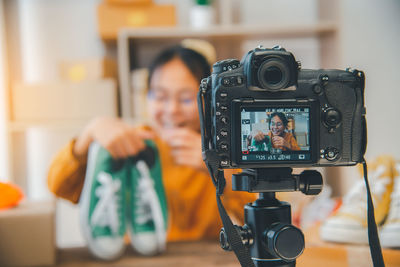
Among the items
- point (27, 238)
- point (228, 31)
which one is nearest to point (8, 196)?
point (27, 238)

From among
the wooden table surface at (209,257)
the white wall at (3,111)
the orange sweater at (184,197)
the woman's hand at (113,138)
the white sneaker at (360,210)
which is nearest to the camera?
the wooden table surface at (209,257)

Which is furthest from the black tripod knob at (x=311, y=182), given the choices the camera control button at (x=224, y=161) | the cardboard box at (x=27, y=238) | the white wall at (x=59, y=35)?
the white wall at (x=59, y=35)

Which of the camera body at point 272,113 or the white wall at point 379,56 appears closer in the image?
the camera body at point 272,113

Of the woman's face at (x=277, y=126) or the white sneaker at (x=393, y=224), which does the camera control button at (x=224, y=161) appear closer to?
the woman's face at (x=277, y=126)

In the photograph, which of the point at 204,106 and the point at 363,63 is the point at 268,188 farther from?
the point at 363,63

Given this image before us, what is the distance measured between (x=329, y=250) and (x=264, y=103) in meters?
0.42

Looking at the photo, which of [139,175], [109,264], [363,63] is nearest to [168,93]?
[139,175]

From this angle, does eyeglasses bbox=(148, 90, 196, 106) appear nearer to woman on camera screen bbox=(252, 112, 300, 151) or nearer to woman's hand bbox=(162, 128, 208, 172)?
woman's hand bbox=(162, 128, 208, 172)

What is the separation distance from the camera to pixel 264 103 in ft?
1.64

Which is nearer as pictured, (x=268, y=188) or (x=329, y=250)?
(x=268, y=188)

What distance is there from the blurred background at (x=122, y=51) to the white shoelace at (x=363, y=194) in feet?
1.87

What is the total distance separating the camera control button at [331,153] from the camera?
52cm

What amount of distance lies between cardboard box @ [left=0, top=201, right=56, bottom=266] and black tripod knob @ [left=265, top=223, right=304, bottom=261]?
0.56 m

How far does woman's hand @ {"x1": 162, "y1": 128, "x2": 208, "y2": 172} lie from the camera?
1122 millimetres
